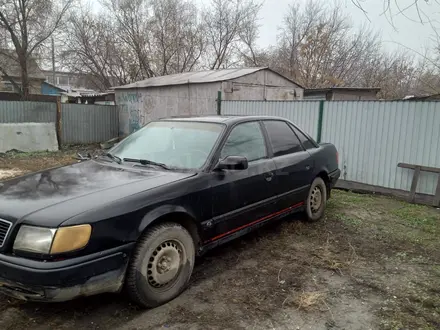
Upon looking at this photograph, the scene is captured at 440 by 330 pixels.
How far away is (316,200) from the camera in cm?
521

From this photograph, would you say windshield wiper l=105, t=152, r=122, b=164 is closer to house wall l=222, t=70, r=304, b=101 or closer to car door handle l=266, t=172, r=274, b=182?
car door handle l=266, t=172, r=274, b=182

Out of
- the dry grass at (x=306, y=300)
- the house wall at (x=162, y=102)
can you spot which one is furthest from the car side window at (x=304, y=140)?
the house wall at (x=162, y=102)

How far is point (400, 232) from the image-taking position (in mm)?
4961

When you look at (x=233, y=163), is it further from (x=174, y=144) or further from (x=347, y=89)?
(x=347, y=89)

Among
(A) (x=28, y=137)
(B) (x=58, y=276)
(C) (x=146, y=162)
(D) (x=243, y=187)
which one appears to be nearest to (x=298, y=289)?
(D) (x=243, y=187)

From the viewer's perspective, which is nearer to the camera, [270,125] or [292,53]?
[270,125]

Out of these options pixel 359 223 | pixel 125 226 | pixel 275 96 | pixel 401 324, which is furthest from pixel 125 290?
pixel 275 96

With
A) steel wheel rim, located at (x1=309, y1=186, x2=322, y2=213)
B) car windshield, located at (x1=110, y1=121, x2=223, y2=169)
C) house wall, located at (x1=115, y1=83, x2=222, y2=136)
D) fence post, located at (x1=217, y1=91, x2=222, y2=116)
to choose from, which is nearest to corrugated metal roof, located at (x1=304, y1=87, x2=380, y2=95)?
house wall, located at (x1=115, y1=83, x2=222, y2=136)

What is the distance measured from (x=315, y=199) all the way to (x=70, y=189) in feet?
11.4

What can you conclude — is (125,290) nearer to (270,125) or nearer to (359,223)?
(270,125)

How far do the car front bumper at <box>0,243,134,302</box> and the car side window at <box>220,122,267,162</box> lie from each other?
165 centimetres

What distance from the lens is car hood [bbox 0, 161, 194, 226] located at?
8.38ft

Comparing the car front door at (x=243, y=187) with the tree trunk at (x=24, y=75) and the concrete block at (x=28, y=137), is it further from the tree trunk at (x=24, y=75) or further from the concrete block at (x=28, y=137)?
the tree trunk at (x=24, y=75)

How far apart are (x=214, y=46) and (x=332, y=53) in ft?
29.3
